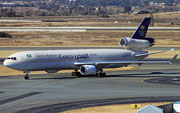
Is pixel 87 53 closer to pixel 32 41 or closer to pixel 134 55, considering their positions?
pixel 134 55

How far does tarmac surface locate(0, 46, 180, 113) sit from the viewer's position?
110 feet

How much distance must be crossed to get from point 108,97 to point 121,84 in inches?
429

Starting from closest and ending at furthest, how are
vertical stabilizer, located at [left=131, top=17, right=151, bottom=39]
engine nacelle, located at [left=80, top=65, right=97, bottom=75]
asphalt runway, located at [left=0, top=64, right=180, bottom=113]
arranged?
asphalt runway, located at [left=0, top=64, right=180, bottom=113] < engine nacelle, located at [left=80, top=65, right=97, bottom=75] < vertical stabilizer, located at [left=131, top=17, right=151, bottom=39]

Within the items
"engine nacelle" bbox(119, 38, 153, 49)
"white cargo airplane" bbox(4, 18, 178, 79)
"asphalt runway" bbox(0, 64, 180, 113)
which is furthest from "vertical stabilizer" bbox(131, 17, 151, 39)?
"asphalt runway" bbox(0, 64, 180, 113)

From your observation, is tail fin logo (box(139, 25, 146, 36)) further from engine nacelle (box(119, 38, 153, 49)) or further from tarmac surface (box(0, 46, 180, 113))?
tarmac surface (box(0, 46, 180, 113))

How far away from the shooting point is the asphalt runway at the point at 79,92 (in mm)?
33688

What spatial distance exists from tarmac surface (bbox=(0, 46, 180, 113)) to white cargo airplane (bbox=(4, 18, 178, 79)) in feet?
8.61

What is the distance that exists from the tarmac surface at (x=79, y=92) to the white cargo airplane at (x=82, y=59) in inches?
103

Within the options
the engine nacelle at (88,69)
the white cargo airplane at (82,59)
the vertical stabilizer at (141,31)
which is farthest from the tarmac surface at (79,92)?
the vertical stabilizer at (141,31)

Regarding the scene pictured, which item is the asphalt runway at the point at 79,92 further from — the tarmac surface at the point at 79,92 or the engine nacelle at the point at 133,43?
the engine nacelle at the point at 133,43

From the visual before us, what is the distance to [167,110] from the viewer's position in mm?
26172

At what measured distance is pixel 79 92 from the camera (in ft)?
135

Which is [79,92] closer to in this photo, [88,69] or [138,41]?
[88,69]

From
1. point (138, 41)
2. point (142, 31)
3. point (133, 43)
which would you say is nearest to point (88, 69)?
point (133, 43)
